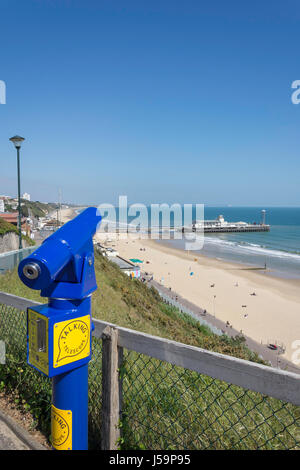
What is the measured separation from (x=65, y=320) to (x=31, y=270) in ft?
1.21

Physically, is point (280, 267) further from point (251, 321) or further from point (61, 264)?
point (61, 264)

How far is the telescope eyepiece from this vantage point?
156 cm

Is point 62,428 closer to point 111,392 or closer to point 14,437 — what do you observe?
point 111,392

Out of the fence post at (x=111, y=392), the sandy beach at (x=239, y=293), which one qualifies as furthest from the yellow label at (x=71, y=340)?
the sandy beach at (x=239, y=293)

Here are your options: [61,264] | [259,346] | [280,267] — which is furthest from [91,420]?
[280,267]

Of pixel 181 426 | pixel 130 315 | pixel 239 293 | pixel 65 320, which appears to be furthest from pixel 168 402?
pixel 239 293

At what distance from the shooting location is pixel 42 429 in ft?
7.66

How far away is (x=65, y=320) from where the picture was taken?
68.9 inches

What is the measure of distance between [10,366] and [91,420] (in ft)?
3.57

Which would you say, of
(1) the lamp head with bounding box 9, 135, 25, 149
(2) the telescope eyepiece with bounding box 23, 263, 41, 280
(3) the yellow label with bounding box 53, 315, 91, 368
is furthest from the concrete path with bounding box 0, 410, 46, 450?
(1) the lamp head with bounding box 9, 135, 25, 149

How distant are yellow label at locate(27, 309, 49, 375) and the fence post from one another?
0.38 m

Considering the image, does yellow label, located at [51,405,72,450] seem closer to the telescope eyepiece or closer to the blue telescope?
the blue telescope
